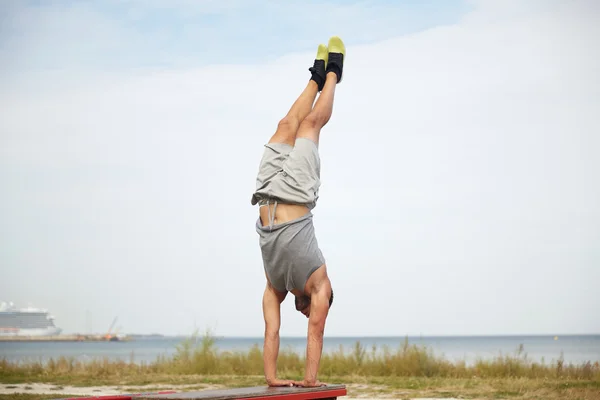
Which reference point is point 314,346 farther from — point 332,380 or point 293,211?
point 332,380

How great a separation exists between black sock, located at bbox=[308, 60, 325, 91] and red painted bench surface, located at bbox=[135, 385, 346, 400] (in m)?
2.46

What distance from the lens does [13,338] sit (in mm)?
71875

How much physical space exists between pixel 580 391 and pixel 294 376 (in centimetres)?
451

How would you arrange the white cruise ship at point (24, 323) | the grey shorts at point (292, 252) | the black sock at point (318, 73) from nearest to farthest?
1. the grey shorts at point (292, 252)
2. the black sock at point (318, 73)
3. the white cruise ship at point (24, 323)

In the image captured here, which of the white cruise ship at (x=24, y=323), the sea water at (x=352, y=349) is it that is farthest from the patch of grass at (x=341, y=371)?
the white cruise ship at (x=24, y=323)

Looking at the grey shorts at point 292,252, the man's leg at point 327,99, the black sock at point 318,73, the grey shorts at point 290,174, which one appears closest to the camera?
the grey shorts at point 292,252

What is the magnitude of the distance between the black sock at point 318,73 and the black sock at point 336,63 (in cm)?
7

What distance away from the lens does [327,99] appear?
19.1 feet

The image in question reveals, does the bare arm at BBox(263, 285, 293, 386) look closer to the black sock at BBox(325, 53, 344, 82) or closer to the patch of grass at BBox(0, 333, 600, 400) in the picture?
A: the black sock at BBox(325, 53, 344, 82)

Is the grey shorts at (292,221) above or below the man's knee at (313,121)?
below

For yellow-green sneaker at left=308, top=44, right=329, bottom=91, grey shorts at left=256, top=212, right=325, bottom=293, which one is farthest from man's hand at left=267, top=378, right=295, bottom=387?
yellow-green sneaker at left=308, top=44, right=329, bottom=91

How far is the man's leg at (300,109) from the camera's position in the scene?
18.9 ft

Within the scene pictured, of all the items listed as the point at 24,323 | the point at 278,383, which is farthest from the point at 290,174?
the point at 24,323

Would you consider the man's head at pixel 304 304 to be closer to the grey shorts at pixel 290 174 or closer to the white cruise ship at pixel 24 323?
the grey shorts at pixel 290 174
